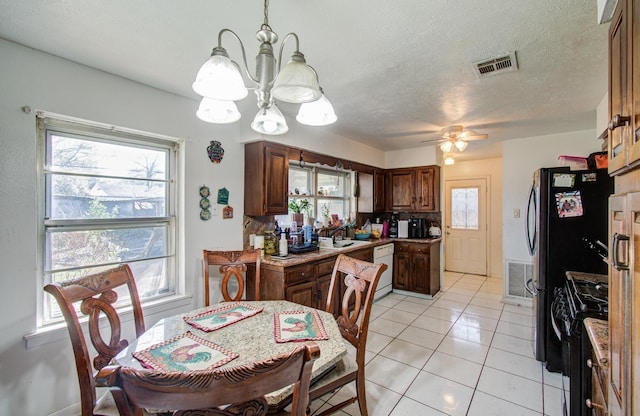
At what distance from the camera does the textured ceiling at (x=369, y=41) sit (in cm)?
139

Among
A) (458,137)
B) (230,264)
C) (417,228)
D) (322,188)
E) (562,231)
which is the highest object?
(458,137)

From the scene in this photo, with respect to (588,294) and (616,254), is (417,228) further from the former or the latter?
(616,254)

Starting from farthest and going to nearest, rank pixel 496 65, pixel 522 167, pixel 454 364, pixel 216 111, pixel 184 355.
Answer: pixel 522 167 → pixel 454 364 → pixel 496 65 → pixel 216 111 → pixel 184 355

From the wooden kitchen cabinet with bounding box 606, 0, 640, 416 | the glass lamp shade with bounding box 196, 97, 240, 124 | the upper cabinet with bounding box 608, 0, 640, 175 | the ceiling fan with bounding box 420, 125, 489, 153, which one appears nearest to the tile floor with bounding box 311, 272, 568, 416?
the wooden kitchen cabinet with bounding box 606, 0, 640, 416

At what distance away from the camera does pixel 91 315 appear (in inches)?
57.4

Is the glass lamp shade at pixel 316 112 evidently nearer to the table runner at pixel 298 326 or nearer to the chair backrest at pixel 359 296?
the chair backrest at pixel 359 296

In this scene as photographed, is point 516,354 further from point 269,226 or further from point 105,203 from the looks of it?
point 105,203

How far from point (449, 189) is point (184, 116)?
17.4ft

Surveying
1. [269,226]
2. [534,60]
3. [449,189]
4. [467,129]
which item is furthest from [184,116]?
[449,189]

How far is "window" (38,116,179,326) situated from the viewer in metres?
1.88

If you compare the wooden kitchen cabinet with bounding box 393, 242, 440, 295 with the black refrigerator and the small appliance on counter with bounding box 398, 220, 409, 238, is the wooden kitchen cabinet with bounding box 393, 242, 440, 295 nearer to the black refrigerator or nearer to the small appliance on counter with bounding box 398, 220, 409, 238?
the small appliance on counter with bounding box 398, 220, 409, 238

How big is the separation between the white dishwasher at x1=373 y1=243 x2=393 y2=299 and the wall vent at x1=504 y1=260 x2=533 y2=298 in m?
1.65

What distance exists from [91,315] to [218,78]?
1382mm

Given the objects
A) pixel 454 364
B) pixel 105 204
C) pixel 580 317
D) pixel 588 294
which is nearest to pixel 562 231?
pixel 588 294
